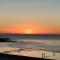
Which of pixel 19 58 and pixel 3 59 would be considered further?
pixel 19 58

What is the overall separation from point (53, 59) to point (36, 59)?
108 inches

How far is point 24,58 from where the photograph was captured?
3331cm

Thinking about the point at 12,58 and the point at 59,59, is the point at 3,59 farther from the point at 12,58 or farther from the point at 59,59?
the point at 59,59

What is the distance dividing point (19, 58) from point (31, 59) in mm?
2135

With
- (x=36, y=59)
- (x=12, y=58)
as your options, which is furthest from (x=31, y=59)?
(x=12, y=58)

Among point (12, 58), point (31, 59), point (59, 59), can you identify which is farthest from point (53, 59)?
point (12, 58)

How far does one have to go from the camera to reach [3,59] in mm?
31328

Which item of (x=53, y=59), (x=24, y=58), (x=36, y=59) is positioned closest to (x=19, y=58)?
(x=24, y=58)

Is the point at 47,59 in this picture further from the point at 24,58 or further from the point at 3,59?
the point at 3,59

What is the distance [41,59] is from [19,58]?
3728 millimetres

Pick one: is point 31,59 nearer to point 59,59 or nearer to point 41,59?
point 41,59

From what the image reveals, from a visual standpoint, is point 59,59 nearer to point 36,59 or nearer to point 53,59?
point 53,59

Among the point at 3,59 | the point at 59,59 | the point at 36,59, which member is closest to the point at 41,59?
the point at 36,59

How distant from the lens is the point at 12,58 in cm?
3294
